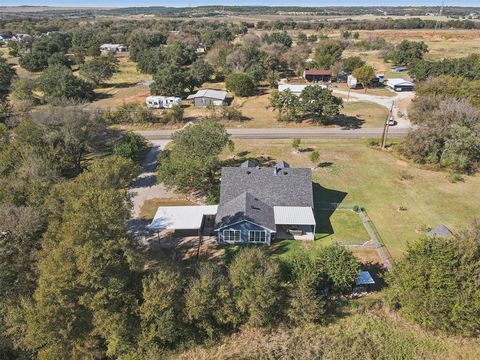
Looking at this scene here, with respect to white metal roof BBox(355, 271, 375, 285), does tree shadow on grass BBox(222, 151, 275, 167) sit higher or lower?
lower

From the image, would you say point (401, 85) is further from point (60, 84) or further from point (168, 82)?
point (60, 84)

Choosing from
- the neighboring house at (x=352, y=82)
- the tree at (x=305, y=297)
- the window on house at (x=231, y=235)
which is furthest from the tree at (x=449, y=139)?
the neighboring house at (x=352, y=82)

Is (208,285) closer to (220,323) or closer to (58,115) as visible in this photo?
(220,323)

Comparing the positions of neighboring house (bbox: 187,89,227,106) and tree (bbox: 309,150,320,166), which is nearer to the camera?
tree (bbox: 309,150,320,166)

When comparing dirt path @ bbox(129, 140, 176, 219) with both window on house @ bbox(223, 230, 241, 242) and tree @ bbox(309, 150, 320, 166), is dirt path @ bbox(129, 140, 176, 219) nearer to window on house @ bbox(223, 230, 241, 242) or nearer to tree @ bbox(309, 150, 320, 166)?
window on house @ bbox(223, 230, 241, 242)

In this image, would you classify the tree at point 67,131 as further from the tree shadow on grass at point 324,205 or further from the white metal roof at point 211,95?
the white metal roof at point 211,95

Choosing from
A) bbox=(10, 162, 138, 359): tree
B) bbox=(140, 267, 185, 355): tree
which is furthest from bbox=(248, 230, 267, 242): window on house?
bbox=(10, 162, 138, 359): tree
